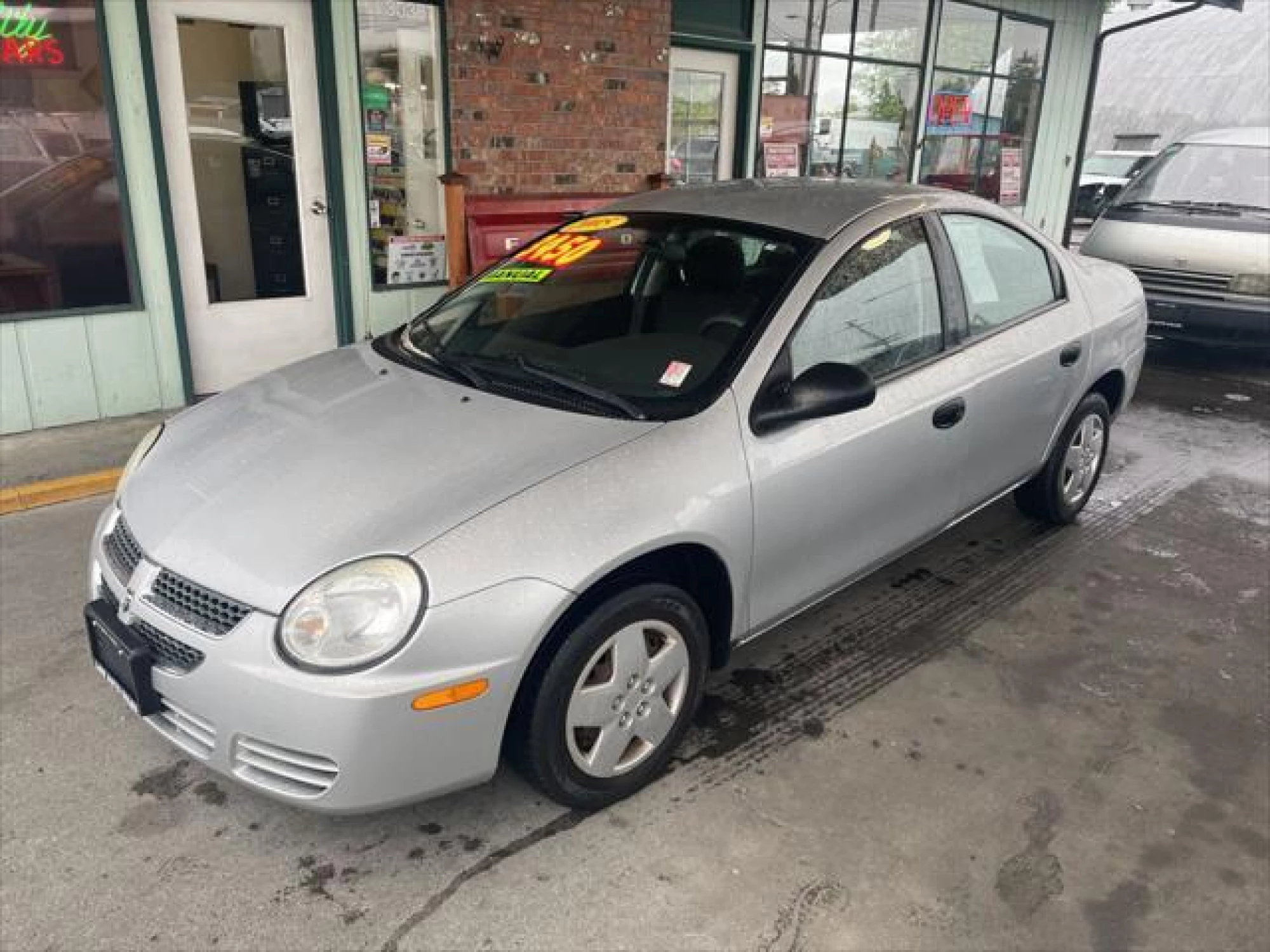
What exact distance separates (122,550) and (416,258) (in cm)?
452

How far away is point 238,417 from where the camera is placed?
3074 mm

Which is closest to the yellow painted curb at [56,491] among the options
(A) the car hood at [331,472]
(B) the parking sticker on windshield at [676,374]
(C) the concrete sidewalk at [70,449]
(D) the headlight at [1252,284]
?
(C) the concrete sidewalk at [70,449]

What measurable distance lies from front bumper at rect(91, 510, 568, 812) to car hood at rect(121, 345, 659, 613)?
0.14 m

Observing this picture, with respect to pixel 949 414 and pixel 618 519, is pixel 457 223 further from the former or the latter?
pixel 618 519

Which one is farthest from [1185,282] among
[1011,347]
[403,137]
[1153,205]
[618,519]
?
[618,519]

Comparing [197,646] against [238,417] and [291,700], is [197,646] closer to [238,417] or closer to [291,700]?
[291,700]

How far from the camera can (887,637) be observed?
3783 millimetres

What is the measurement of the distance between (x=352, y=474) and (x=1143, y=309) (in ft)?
13.6

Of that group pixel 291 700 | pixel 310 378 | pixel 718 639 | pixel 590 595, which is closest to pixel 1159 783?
pixel 718 639

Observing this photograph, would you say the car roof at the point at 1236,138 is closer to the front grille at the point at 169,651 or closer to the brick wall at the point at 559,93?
the brick wall at the point at 559,93

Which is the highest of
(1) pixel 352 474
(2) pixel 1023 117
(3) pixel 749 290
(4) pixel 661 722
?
(2) pixel 1023 117

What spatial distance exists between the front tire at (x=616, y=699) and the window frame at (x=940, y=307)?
760 mm

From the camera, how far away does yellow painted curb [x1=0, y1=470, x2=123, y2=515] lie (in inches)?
185

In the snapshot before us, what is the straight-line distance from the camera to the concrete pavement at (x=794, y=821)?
2398 millimetres
